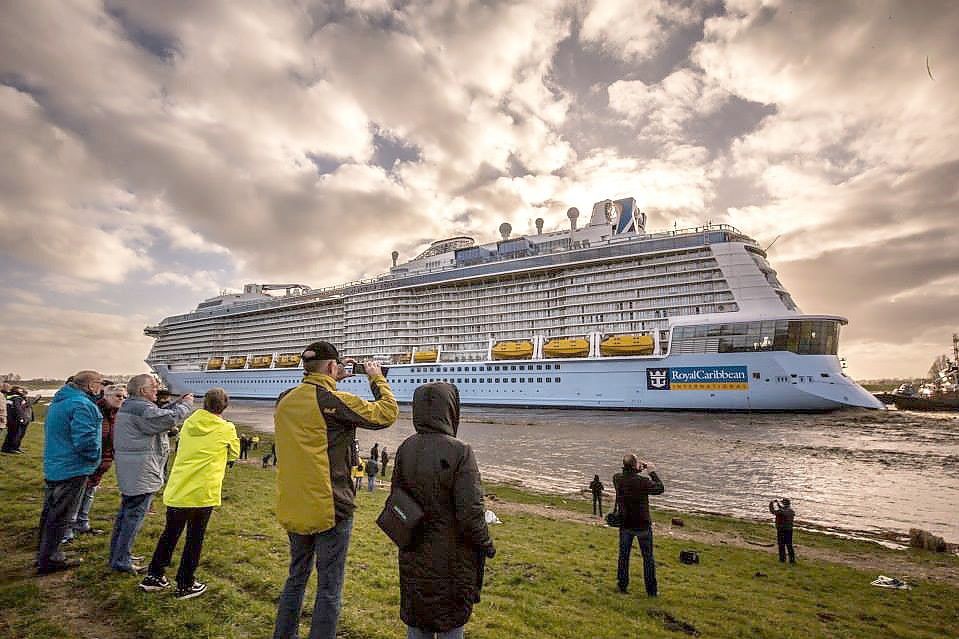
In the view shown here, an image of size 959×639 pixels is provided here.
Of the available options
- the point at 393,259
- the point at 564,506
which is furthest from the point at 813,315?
the point at 393,259

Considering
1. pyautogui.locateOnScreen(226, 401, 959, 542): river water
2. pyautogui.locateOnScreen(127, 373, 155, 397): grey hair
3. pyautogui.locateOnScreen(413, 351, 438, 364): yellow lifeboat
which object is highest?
pyautogui.locateOnScreen(413, 351, 438, 364): yellow lifeboat

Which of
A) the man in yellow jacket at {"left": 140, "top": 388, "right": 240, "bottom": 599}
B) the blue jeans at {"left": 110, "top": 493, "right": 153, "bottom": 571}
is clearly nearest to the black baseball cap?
the man in yellow jacket at {"left": 140, "top": 388, "right": 240, "bottom": 599}

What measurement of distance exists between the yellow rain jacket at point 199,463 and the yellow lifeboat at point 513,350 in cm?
5057

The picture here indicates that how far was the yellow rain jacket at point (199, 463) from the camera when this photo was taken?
482 centimetres

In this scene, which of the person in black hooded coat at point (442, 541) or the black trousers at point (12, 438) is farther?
the black trousers at point (12, 438)

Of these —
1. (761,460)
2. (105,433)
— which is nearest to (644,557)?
(105,433)

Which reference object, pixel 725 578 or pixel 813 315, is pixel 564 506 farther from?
pixel 813 315

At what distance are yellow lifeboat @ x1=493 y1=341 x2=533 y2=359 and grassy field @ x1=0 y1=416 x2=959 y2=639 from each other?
43954 millimetres

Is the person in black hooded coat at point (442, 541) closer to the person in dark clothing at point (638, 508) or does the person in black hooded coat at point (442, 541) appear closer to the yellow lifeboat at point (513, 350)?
the person in dark clothing at point (638, 508)

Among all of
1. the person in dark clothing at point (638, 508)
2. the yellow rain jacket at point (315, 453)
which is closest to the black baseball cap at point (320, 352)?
the yellow rain jacket at point (315, 453)

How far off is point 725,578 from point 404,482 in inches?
308

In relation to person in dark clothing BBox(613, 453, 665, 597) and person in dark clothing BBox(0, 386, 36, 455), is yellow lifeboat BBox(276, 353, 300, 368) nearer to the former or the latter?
person in dark clothing BBox(0, 386, 36, 455)

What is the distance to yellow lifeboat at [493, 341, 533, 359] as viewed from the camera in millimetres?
54950

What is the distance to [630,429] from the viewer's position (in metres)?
36.9
